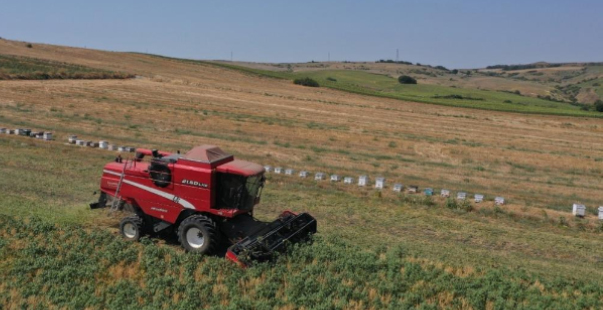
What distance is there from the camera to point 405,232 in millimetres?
15164

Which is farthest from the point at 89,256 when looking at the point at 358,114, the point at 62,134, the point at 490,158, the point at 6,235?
the point at 358,114

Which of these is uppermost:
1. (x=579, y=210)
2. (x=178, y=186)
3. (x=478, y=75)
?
(x=478, y=75)

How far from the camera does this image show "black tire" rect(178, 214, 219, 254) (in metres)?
11.2

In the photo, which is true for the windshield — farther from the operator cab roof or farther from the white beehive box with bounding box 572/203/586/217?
the white beehive box with bounding box 572/203/586/217

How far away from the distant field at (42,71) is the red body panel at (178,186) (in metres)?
42.5

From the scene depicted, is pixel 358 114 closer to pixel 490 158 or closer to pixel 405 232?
pixel 490 158

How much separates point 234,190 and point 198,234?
138cm

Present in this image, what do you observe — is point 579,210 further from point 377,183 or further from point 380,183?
point 377,183

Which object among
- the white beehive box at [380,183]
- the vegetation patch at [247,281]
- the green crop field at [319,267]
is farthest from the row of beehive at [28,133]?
the white beehive box at [380,183]

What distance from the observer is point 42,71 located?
52.6 metres

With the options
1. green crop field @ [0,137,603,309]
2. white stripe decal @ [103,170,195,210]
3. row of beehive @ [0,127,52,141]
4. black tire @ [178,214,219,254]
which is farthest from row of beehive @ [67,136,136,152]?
black tire @ [178,214,219,254]

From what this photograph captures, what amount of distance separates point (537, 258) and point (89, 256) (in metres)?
11.9

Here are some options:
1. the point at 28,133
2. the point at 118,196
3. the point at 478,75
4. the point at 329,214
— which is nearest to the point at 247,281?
the point at 118,196

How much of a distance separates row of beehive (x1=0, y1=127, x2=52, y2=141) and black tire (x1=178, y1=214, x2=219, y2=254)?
1863 centimetres
